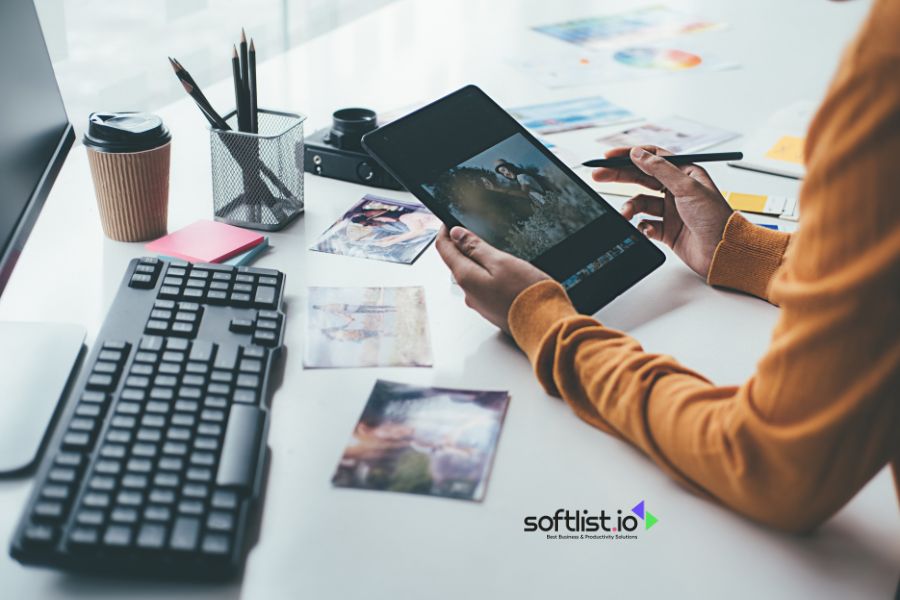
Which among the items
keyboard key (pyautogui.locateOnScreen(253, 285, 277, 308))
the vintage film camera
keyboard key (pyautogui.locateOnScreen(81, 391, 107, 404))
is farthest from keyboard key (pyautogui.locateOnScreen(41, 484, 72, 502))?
the vintage film camera

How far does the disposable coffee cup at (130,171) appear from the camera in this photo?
1007mm

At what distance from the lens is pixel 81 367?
0.83 metres

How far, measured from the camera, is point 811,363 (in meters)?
0.60

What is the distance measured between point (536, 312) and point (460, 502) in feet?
0.77

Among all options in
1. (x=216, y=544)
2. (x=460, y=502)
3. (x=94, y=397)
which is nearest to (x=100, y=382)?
(x=94, y=397)

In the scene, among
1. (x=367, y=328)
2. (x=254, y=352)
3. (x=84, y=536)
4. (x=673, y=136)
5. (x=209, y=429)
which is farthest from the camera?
(x=673, y=136)

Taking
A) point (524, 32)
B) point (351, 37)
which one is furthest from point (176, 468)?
point (524, 32)

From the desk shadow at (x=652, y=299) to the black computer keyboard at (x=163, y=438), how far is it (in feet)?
1.24

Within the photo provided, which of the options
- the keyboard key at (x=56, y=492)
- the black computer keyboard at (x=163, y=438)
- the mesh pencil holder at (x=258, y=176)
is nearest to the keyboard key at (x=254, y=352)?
the black computer keyboard at (x=163, y=438)

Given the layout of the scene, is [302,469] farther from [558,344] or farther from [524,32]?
[524,32]

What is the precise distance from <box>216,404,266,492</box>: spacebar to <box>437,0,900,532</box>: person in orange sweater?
273mm

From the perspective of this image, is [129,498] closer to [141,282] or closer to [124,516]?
[124,516]

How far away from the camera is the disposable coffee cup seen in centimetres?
101

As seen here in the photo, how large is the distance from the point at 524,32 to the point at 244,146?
1.14 metres
